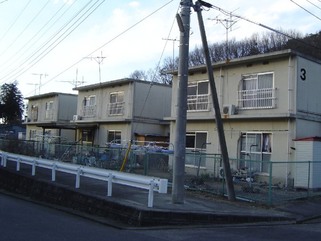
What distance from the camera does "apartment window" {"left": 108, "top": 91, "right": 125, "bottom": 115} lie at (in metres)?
33.4

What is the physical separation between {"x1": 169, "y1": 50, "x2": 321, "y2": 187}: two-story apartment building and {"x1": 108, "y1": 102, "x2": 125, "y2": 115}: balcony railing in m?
9.63

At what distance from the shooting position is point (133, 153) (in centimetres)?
1986

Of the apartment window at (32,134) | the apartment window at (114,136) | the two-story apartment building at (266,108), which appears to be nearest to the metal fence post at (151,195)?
the two-story apartment building at (266,108)

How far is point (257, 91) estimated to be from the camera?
22.3 m

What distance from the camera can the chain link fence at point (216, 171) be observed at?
15938 mm

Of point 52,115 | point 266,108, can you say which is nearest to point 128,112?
point 266,108

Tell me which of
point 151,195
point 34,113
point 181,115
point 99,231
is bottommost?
point 99,231

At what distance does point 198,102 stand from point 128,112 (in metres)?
8.14

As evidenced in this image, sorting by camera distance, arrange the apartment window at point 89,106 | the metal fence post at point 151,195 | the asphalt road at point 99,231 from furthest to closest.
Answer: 1. the apartment window at point 89,106
2. the metal fence post at point 151,195
3. the asphalt road at point 99,231

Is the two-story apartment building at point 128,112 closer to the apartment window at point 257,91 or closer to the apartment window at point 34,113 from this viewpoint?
the apartment window at point 257,91

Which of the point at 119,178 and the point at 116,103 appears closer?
the point at 119,178

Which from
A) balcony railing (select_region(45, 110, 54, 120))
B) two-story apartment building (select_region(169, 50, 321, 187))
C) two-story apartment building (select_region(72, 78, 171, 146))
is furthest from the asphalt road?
balcony railing (select_region(45, 110, 54, 120))

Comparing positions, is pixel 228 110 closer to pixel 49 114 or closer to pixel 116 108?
pixel 116 108

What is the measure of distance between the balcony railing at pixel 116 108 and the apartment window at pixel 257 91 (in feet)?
40.2
